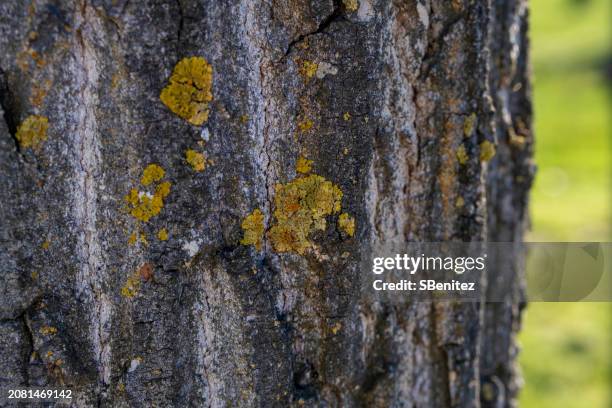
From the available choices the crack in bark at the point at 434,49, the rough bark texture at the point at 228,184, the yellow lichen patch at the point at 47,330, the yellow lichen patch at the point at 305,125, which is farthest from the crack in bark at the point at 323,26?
the yellow lichen patch at the point at 47,330

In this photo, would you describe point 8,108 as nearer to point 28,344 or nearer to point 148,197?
point 148,197

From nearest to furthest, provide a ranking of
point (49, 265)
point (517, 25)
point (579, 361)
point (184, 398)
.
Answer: point (49, 265)
point (184, 398)
point (517, 25)
point (579, 361)

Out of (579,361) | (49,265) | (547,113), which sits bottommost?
(579,361)

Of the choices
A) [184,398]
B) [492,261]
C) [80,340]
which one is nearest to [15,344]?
[80,340]

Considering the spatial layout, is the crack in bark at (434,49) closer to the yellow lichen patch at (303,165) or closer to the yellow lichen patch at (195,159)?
the yellow lichen patch at (303,165)

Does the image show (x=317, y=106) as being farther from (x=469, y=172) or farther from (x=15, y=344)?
(x=15, y=344)

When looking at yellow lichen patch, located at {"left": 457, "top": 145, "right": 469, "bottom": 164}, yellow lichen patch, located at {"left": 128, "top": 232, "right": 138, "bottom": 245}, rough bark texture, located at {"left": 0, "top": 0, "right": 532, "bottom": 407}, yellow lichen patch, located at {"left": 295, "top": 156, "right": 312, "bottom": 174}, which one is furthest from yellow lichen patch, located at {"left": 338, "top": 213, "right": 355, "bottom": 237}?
yellow lichen patch, located at {"left": 128, "top": 232, "right": 138, "bottom": 245}

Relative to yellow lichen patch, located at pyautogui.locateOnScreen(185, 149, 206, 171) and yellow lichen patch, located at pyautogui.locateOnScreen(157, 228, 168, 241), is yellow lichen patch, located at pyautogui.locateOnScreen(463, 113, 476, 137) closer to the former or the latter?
yellow lichen patch, located at pyautogui.locateOnScreen(185, 149, 206, 171)
